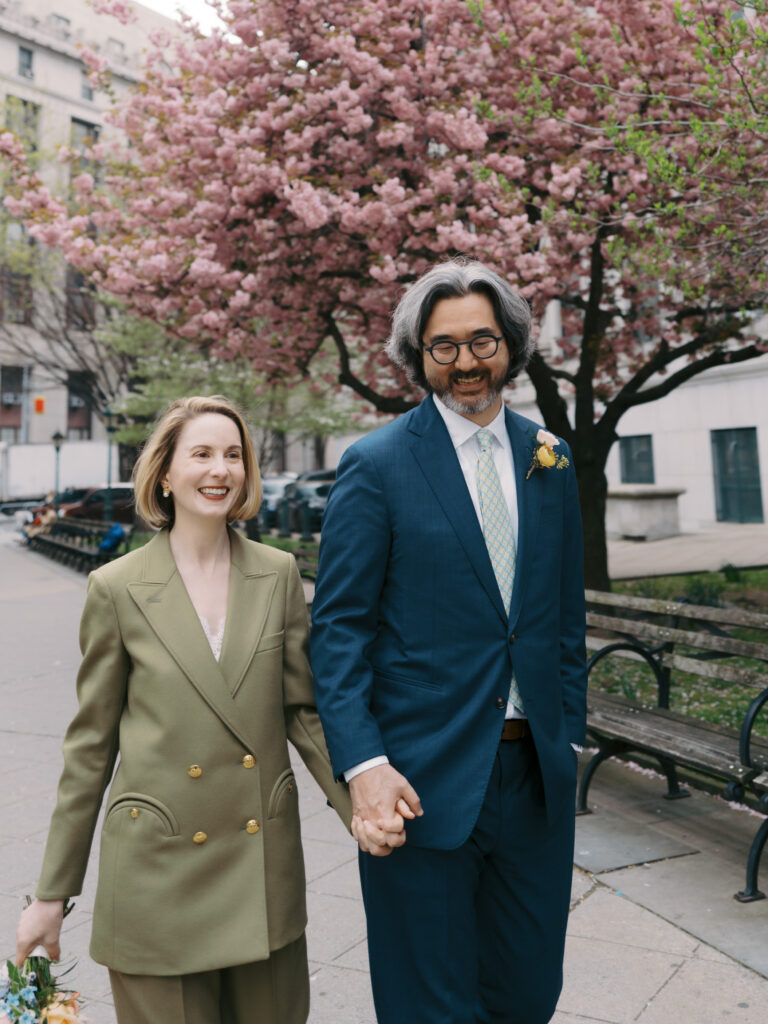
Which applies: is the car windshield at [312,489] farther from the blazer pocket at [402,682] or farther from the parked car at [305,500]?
the blazer pocket at [402,682]

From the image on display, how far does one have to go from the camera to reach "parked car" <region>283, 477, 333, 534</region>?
24.0 metres

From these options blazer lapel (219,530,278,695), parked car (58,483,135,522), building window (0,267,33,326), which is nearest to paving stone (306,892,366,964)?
blazer lapel (219,530,278,695)

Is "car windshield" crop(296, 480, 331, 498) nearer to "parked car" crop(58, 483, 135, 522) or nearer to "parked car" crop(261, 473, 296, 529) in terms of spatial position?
"parked car" crop(261, 473, 296, 529)

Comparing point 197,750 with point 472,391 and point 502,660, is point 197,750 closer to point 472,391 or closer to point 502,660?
Answer: point 502,660

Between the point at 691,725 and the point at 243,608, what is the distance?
3.30 meters

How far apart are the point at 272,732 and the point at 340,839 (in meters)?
2.77

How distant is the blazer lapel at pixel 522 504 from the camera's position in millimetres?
2271

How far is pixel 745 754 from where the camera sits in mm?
4008

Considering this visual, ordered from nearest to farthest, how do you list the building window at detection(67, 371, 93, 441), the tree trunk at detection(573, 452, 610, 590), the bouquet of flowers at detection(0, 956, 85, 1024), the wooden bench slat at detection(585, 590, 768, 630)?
the bouquet of flowers at detection(0, 956, 85, 1024)
the wooden bench slat at detection(585, 590, 768, 630)
the tree trunk at detection(573, 452, 610, 590)
the building window at detection(67, 371, 93, 441)

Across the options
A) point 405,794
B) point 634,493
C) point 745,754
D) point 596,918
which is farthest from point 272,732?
point 634,493

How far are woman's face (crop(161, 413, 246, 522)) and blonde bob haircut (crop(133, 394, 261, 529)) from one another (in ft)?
0.07

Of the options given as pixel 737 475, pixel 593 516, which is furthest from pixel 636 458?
pixel 593 516

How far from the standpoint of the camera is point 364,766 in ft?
6.75

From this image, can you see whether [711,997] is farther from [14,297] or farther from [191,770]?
[14,297]
